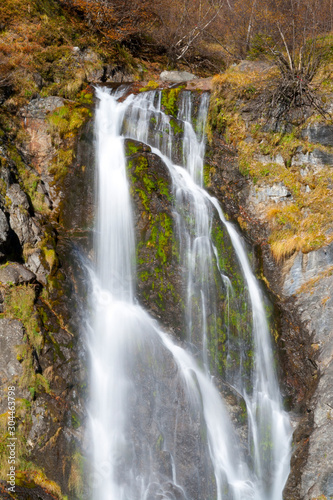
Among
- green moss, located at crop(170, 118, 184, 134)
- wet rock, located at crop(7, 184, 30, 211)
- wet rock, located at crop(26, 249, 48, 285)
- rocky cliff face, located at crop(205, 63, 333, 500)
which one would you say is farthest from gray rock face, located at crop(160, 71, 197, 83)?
wet rock, located at crop(26, 249, 48, 285)

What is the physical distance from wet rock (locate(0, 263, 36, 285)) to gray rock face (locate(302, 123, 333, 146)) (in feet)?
24.7

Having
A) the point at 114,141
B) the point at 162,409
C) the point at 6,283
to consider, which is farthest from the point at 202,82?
the point at 162,409

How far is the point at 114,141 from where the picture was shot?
9203 millimetres

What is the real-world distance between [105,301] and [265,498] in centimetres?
432

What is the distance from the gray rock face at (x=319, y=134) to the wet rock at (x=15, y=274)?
7.53 metres

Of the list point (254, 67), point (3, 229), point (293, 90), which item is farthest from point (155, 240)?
point (254, 67)

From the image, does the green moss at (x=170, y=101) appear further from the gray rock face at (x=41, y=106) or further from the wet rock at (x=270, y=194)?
the wet rock at (x=270, y=194)

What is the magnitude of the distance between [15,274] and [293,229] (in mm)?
6341

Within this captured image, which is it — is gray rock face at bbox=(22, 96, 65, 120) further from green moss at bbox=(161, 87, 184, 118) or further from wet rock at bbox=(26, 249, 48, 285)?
wet rock at bbox=(26, 249, 48, 285)

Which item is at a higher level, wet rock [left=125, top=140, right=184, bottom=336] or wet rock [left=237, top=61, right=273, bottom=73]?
wet rock [left=237, top=61, right=273, bottom=73]

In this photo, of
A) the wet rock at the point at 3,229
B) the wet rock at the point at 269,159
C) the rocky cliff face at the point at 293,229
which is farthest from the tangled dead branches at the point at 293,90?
the wet rock at the point at 3,229

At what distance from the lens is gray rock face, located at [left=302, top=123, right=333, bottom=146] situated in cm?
926

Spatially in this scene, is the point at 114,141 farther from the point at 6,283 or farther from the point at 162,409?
the point at 162,409

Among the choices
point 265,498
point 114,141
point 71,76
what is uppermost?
point 71,76
